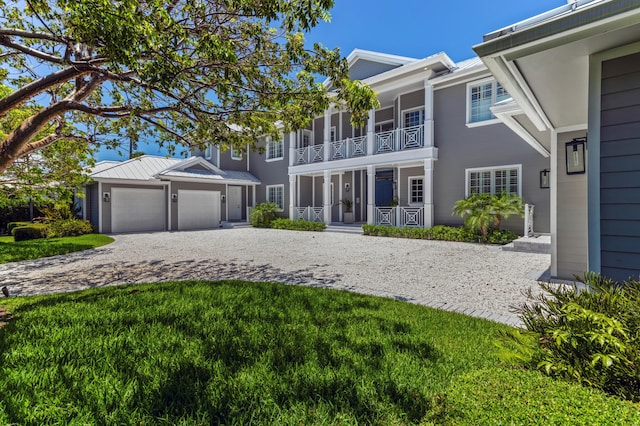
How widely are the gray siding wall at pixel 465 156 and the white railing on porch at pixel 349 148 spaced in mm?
3722

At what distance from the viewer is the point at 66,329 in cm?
344

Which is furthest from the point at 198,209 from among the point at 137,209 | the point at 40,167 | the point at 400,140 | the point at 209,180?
the point at 400,140

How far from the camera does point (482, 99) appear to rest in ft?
39.2

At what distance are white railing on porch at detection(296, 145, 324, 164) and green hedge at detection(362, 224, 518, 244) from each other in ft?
18.6

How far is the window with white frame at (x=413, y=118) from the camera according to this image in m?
14.2

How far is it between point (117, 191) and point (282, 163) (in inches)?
362

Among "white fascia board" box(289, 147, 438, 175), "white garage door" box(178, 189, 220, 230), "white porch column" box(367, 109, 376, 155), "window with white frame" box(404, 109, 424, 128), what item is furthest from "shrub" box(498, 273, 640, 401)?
"white garage door" box(178, 189, 220, 230)

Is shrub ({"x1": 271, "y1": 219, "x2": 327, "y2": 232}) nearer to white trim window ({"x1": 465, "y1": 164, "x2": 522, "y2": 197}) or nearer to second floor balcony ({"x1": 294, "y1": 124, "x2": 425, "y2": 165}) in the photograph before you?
second floor balcony ({"x1": 294, "y1": 124, "x2": 425, "y2": 165})

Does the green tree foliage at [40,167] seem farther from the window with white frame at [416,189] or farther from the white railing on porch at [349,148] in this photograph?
the window with white frame at [416,189]

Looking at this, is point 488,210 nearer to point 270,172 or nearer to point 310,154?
point 310,154

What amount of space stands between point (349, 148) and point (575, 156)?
36.8 ft

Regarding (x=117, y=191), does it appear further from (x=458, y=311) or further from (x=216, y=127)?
(x=458, y=311)

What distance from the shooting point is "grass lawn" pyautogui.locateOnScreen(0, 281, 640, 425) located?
1.98 meters

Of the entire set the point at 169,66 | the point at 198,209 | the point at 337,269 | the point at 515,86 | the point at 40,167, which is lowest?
the point at 337,269
